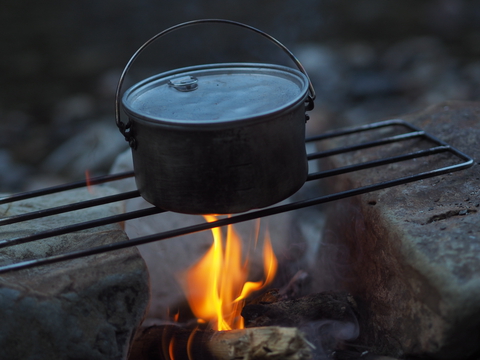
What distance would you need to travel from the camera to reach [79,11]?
25.3ft

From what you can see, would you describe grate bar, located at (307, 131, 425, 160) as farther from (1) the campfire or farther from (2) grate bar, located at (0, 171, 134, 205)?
(2) grate bar, located at (0, 171, 134, 205)

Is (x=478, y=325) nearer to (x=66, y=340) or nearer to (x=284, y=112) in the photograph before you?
(x=284, y=112)

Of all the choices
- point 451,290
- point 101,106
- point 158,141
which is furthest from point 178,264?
point 101,106

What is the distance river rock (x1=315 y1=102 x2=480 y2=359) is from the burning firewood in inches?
16.2

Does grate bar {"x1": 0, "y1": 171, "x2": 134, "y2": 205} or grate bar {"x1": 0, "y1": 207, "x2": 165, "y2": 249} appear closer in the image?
grate bar {"x1": 0, "y1": 207, "x2": 165, "y2": 249}

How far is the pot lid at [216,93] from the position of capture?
158 centimetres

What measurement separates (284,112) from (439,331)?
0.85 meters

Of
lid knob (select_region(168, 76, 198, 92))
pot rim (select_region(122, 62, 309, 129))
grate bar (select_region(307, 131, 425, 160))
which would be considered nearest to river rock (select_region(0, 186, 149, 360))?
pot rim (select_region(122, 62, 309, 129))

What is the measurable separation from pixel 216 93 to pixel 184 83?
0.14m

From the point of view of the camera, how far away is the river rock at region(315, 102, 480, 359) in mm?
1524

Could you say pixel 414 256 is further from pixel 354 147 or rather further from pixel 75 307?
pixel 75 307

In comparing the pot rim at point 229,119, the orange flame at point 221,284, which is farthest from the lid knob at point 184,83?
the orange flame at point 221,284

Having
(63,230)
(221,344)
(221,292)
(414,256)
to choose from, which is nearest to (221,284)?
(221,292)

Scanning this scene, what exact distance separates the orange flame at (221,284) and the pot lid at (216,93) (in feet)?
2.24
